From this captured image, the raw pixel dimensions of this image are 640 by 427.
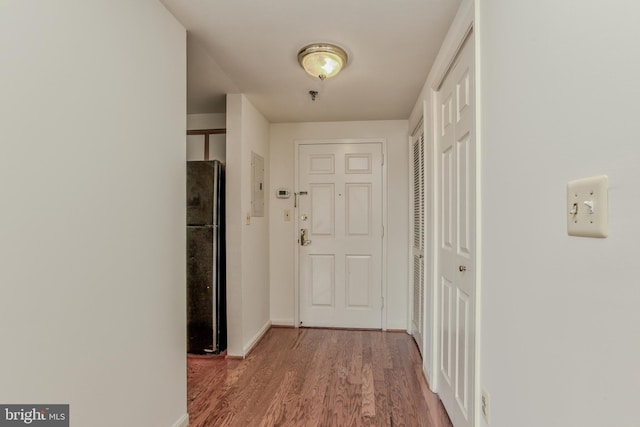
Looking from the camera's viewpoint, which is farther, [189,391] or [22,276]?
[189,391]

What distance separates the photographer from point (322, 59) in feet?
6.88

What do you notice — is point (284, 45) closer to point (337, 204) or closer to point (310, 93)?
point (310, 93)

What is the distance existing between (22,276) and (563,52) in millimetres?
1606

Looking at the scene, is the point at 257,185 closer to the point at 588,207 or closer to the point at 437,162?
the point at 437,162

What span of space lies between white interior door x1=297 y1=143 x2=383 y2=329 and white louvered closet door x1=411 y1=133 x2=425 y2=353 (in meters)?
0.44

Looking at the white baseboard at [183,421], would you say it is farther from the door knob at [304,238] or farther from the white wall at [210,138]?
the white wall at [210,138]

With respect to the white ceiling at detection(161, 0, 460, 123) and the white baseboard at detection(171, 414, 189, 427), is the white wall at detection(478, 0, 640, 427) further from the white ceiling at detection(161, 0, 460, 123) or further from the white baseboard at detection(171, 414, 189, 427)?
the white baseboard at detection(171, 414, 189, 427)

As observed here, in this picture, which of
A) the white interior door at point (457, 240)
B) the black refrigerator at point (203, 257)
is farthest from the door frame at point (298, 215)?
the white interior door at point (457, 240)

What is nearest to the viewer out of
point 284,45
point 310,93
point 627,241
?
point 627,241

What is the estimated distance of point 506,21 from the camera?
1.14 m

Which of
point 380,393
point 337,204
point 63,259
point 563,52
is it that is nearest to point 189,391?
point 380,393

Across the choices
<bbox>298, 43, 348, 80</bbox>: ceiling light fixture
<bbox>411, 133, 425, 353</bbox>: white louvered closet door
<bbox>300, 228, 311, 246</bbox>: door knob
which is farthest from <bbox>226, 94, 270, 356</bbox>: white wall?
<bbox>411, 133, 425, 353</bbox>: white louvered closet door

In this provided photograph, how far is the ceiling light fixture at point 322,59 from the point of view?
6.69ft

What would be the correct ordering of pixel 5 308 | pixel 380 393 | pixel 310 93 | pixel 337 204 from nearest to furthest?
pixel 5 308, pixel 380 393, pixel 310 93, pixel 337 204
